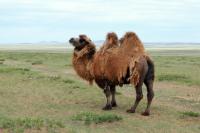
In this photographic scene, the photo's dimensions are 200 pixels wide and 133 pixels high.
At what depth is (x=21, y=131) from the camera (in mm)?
8961

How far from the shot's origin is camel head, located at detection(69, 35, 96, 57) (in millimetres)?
12594

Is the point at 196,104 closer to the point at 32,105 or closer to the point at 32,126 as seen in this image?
the point at 32,105

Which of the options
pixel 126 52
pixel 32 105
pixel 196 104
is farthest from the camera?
pixel 196 104

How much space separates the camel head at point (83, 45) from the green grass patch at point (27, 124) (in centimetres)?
330

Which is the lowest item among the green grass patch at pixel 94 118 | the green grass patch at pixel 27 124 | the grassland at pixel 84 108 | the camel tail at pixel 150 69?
the grassland at pixel 84 108

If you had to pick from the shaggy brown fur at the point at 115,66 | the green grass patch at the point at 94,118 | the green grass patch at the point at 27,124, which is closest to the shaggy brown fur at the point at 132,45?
the shaggy brown fur at the point at 115,66

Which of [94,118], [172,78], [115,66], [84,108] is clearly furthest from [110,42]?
[172,78]

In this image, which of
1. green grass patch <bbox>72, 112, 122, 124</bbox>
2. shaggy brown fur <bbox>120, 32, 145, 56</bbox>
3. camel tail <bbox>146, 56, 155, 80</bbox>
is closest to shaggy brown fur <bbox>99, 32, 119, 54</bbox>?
shaggy brown fur <bbox>120, 32, 145, 56</bbox>

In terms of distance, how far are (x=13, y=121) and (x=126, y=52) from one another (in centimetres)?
364

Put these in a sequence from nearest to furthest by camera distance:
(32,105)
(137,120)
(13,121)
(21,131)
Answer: (21,131), (13,121), (137,120), (32,105)

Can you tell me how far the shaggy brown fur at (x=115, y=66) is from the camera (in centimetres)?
1150

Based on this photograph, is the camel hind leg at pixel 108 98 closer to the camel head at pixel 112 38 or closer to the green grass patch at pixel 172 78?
the camel head at pixel 112 38

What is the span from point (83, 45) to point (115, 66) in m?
1.33

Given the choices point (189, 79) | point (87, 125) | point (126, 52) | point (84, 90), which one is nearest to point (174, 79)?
point (189, 79)
